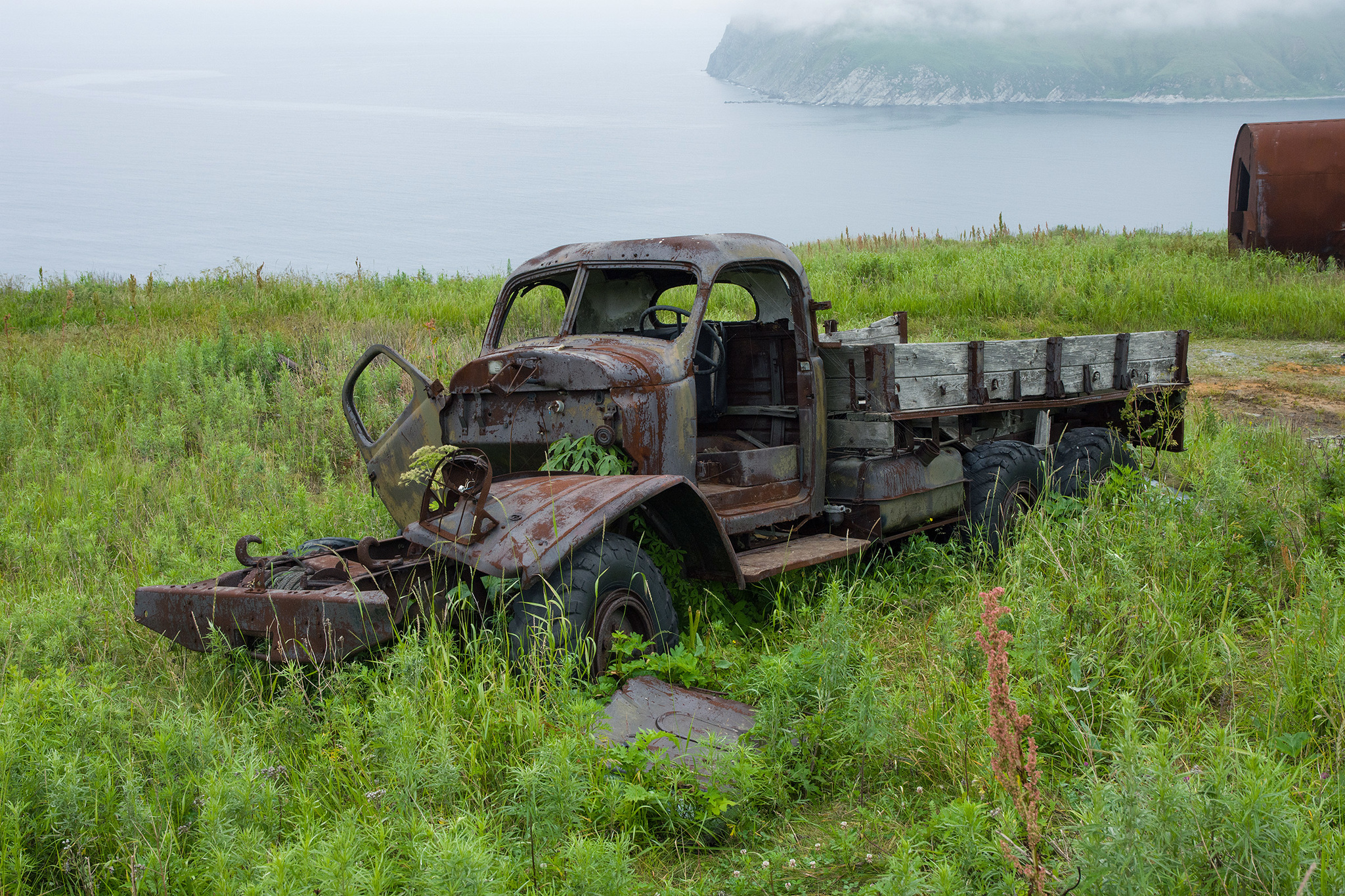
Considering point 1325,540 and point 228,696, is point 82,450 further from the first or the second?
point 1325,540

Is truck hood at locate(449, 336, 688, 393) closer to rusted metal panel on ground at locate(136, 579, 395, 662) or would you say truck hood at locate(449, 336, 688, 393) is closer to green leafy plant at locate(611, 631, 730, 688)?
green leafy plant at locate(611, 631, 730, 688)

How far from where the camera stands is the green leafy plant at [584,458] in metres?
4.69

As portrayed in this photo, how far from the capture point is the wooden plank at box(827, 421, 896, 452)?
19.0 feet

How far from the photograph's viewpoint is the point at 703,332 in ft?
18.8

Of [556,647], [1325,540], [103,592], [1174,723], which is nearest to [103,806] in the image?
[556,647]

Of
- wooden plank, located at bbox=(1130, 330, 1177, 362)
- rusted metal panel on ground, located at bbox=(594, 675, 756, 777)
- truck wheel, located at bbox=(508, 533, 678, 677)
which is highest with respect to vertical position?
wooden plank, located at bbox=(1130, 330, 1177, 362)

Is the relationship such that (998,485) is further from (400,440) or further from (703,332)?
(400,440)

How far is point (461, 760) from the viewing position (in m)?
3.26

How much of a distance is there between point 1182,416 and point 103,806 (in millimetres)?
7127

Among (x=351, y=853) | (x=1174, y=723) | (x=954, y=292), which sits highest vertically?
(x=954, y=292)

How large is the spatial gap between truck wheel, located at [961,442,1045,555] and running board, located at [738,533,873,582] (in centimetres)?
117

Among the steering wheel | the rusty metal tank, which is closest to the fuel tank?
the steering wheel

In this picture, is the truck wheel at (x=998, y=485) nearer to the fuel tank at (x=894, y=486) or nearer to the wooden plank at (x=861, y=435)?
the fuel tank at (x=894, y=486)

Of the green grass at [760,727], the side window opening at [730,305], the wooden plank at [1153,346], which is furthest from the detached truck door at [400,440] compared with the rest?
the side window opening at [730,305]
